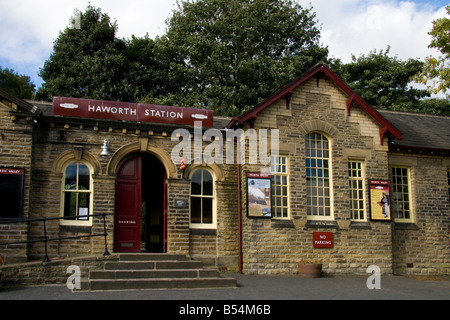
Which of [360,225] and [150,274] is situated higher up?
[360,225]

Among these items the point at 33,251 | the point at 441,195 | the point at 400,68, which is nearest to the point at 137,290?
the point at 33,251

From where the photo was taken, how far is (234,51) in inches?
1247

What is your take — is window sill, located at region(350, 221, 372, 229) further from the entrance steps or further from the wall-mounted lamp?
the wall-mounted lamp

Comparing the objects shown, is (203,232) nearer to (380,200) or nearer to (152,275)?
(152,275)

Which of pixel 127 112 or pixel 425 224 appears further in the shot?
pixel 425 224

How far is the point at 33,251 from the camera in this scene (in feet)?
44.3

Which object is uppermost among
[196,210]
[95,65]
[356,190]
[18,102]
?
[95,65]

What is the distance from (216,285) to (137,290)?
190 cm

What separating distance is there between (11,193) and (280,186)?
7789 mm

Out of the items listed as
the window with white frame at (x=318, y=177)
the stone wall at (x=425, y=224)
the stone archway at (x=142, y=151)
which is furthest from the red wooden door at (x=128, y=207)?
the stone wall at (x=425, y=224)

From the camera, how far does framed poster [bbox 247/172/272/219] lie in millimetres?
15008

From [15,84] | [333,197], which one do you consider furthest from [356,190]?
[15,84]

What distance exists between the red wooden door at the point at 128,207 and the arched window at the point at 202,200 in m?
1.67

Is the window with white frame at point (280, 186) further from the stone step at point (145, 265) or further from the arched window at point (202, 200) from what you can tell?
the stone step at point (145, 265)
